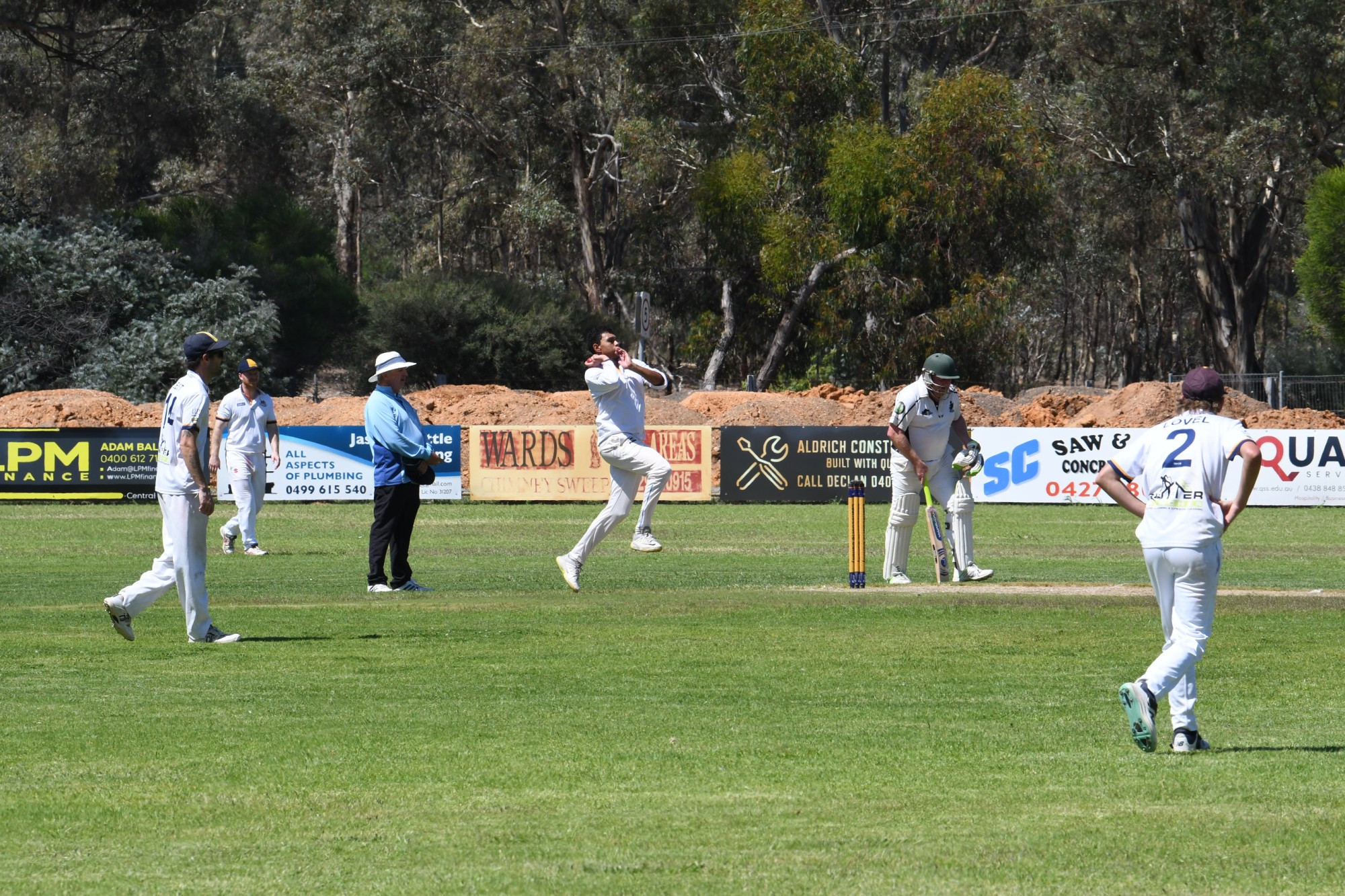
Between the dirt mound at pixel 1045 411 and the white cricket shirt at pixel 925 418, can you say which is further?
the dirt mound at pixel 1045 411

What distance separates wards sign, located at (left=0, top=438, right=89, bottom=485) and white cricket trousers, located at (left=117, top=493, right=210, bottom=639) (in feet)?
70.3

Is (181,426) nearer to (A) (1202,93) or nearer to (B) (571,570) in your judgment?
(B) (571,570)

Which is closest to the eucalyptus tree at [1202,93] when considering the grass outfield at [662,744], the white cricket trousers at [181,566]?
the grass outfield at [662,744]

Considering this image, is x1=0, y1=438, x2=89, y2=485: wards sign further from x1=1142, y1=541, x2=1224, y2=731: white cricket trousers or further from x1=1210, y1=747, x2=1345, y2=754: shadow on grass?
x1=1210, y1=747, x2=1345, y2=754: shadow on grass

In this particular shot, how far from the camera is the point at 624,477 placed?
49.6 feet

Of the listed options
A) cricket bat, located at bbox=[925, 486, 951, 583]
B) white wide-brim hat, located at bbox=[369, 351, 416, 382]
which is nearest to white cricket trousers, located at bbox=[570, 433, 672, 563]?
white wide-brim hat, located at bbox=[369, 351, 416, 382]

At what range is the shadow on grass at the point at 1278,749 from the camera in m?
7.85

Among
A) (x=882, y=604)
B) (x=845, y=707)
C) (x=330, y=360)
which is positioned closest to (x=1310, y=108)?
(x=330, y=360)

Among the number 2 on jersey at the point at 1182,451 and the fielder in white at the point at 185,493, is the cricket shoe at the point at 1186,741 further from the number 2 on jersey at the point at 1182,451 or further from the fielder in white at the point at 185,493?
the fielder in white at the point at 185,493

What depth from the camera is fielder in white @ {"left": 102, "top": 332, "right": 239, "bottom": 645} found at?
10.8 meters

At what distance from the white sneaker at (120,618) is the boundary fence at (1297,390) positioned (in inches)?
1368

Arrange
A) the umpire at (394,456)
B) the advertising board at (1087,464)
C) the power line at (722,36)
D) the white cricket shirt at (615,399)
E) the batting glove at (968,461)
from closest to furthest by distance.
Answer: the umpire at (394,456)
the white cricket shirt at (615,399)
the batting glove at (968,461)
the advertising board at (1087,464)
the power line at (722,36)

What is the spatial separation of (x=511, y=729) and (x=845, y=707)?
6.04 feet

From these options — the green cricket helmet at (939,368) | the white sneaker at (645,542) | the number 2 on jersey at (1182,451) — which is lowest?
the white sneaker at (645,542)
